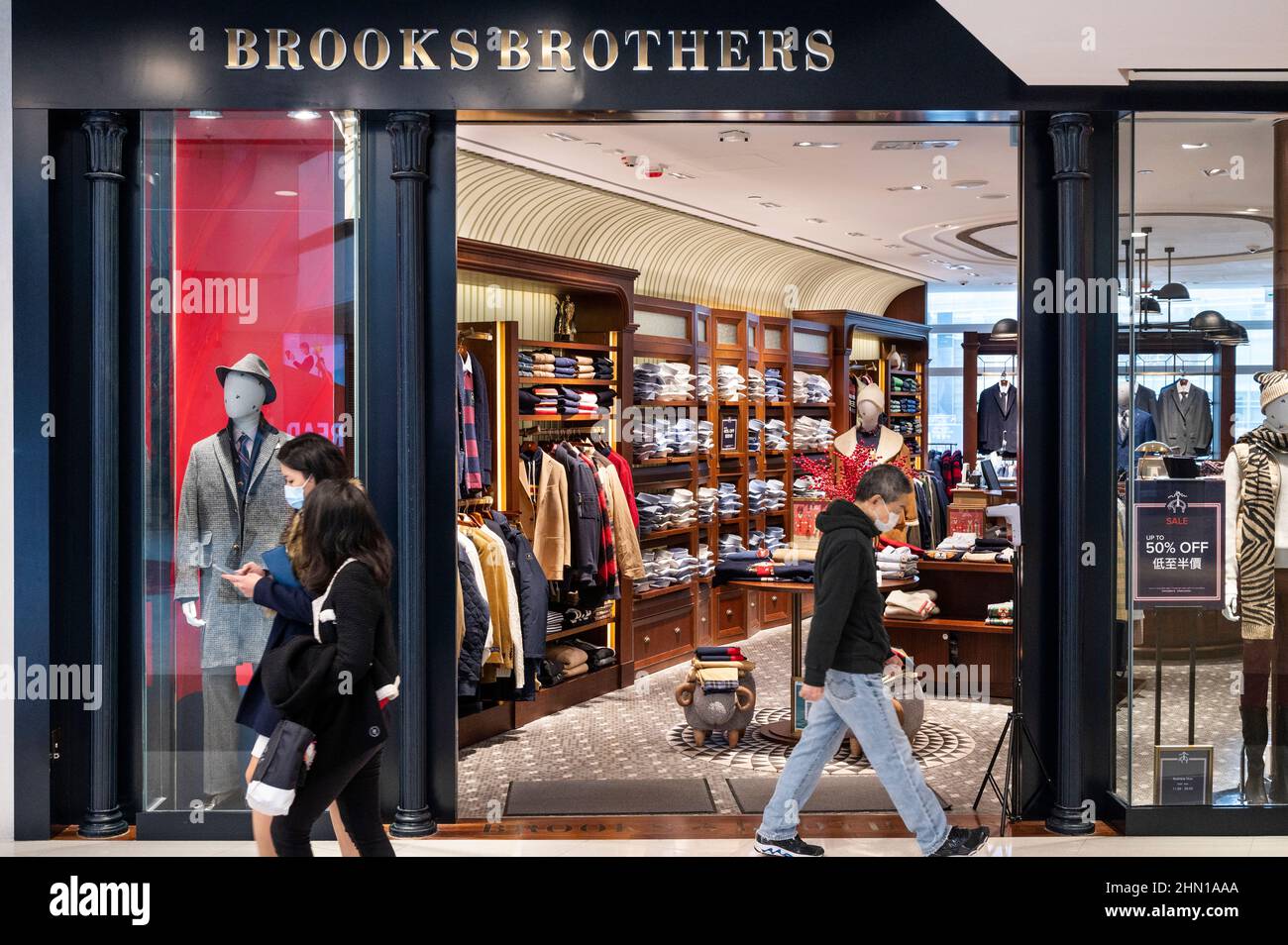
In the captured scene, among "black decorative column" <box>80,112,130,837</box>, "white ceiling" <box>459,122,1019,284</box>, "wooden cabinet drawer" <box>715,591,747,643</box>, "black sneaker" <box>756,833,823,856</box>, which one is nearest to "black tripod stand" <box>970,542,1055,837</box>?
"black sneaker" <box>756,833,823,856</box>

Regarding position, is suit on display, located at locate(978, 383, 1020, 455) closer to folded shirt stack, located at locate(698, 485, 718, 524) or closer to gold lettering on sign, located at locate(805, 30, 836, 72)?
folded shirt stack, located at locate(698, 485, 718, 524)

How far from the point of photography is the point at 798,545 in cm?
655

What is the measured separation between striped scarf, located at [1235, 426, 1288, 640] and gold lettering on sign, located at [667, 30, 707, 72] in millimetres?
2502

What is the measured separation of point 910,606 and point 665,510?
6.84ft

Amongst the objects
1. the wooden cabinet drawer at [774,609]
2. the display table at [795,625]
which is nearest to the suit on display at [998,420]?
the wooden cabinet drawer at [774,609]

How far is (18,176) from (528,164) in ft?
8.85

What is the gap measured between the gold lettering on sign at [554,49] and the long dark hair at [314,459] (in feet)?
5.76

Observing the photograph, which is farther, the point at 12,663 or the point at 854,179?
the point at 854,179

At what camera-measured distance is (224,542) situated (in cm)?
459

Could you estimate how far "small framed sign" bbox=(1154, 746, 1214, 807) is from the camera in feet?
15.2

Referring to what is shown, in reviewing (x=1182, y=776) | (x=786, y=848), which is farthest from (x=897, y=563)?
(x=786, y=848)

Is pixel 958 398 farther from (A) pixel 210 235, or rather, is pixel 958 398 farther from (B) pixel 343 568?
(B) pixel 343 568

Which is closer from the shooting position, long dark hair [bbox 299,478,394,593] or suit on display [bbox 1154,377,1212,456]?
long dark hair [bbox 299,478,394,593]
